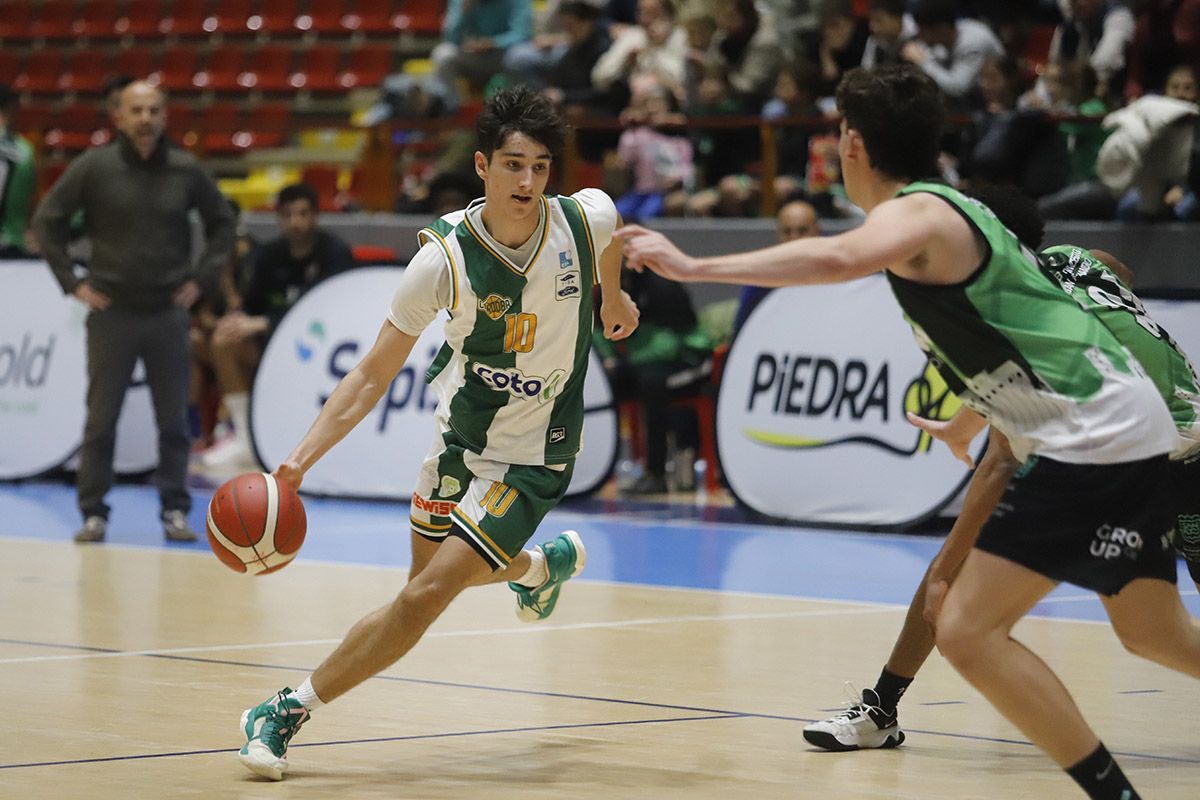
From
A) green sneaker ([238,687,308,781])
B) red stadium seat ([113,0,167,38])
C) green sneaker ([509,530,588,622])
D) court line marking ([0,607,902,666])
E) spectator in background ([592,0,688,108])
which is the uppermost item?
red stadium seat ([113,0,167,38])

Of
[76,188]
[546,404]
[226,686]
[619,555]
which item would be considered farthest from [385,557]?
[546,404]

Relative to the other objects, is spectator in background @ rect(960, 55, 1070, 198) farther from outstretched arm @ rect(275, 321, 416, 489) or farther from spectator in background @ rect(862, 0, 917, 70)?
outstretched arm @ rect(275, 321, 416, 489)

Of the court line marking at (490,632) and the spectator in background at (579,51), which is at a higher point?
the spectator in background at (579,51)

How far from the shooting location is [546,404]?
5734mm

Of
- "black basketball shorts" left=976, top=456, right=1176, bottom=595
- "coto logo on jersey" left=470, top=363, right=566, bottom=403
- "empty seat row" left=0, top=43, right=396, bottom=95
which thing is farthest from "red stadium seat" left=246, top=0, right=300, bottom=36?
"black basketball shorts" left=976, top=456, right=1176, bottom=595

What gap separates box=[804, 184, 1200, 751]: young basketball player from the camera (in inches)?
200

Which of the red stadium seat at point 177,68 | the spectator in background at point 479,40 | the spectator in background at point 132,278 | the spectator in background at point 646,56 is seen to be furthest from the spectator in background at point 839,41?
the red stadium seat at point 177,68

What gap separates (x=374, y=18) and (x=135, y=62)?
133 inches

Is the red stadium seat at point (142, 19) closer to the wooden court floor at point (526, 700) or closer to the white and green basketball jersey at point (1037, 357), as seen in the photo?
the wooden court floor at point (526, 700)

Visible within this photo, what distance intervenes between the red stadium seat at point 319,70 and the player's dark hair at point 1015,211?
1633 centimetres

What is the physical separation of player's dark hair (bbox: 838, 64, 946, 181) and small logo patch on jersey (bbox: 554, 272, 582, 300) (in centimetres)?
128

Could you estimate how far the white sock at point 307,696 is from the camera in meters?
5.14

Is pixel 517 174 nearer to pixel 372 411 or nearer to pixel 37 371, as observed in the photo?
pixel 372 411

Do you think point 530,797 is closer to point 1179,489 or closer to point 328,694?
point 328,694
